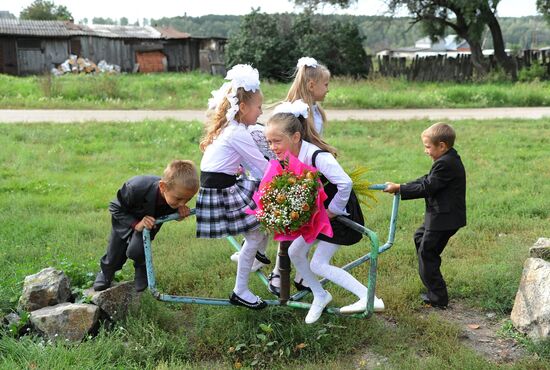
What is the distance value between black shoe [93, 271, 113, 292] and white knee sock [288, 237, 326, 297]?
1.35 m

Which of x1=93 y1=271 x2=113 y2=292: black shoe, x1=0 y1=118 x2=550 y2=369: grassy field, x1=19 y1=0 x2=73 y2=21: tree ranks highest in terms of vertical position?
x1=19 y1=0 x2=73 y2=21: tree

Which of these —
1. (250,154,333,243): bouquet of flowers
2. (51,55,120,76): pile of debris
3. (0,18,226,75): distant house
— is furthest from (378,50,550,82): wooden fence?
(250,154,333,243): bouquet of flowers

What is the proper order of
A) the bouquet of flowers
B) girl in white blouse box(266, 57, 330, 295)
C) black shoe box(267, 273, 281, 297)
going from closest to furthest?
the bouquet of flowers
black shoe box(267, 273, 281, 297)
girl in white blouse box(266, 57, 330, 295)

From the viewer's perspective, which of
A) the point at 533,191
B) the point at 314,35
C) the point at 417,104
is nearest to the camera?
the point at 533,191

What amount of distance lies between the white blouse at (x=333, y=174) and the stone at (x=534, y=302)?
4.50 ft

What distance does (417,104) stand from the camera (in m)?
18.1

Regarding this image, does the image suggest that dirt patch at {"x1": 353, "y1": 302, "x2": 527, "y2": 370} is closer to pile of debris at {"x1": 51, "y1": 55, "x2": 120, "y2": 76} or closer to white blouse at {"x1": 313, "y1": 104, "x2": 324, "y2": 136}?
white blouse at {"x1": 313, "y1": 104, "x2": 324, "y2": 136}

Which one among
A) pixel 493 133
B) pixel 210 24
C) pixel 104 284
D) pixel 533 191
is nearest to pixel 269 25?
pixel 493 133

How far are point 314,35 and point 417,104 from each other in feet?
43.5

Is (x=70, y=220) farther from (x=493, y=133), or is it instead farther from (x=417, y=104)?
(x=417, y=104)

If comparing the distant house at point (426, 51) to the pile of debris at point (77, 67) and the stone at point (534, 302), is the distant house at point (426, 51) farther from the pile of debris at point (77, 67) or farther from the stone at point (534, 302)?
the stone at point (534, 302)

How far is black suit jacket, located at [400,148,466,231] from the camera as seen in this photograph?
4574 millimetres

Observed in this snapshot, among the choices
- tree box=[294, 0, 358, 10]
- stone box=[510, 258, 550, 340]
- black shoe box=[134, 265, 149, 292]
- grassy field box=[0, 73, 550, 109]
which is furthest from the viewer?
tree box=[294, 0, 358, 10]

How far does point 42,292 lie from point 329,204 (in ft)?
6.69
